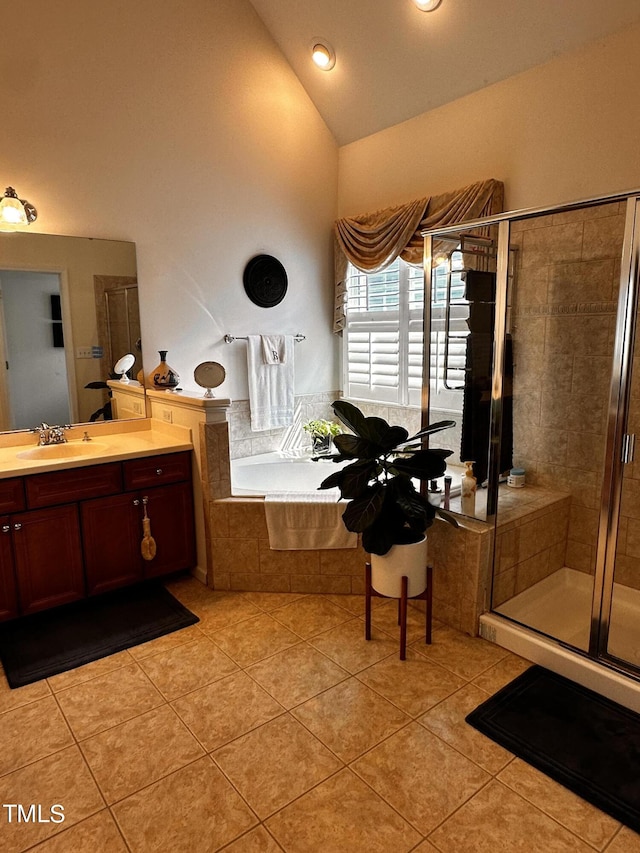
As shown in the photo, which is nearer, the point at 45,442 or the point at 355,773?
the point at 355,773

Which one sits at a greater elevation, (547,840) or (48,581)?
(48,581)

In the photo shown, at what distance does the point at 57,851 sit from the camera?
159cm

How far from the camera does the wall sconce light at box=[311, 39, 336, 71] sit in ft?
11.8

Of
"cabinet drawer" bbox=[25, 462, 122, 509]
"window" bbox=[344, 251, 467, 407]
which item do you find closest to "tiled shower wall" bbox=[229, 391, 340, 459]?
"window" bbox=[344, 251, 467, 407]

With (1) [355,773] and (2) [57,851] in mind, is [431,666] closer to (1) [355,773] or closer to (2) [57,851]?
(1) [355,773]

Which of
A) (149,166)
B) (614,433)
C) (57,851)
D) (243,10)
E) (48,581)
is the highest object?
Result: (243,10)

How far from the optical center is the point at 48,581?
276cm

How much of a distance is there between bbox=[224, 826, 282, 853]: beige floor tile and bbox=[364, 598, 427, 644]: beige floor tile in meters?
1.15

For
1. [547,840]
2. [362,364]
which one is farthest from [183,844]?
[362,364]

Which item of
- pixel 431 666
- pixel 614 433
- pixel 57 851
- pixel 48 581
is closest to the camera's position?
pixel 57 851

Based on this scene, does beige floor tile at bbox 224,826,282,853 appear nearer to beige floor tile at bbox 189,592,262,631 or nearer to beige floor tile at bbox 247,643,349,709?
beige floor tile at bbox 247,643,349,709

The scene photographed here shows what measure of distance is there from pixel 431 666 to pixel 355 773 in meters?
0.69

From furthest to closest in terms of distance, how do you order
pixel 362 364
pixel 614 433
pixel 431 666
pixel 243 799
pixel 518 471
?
pixel 362 364
pixel 518 471
pixel 431 666
pixel 614 433
pixel 243 799

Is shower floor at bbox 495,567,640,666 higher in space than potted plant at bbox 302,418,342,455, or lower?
lower
